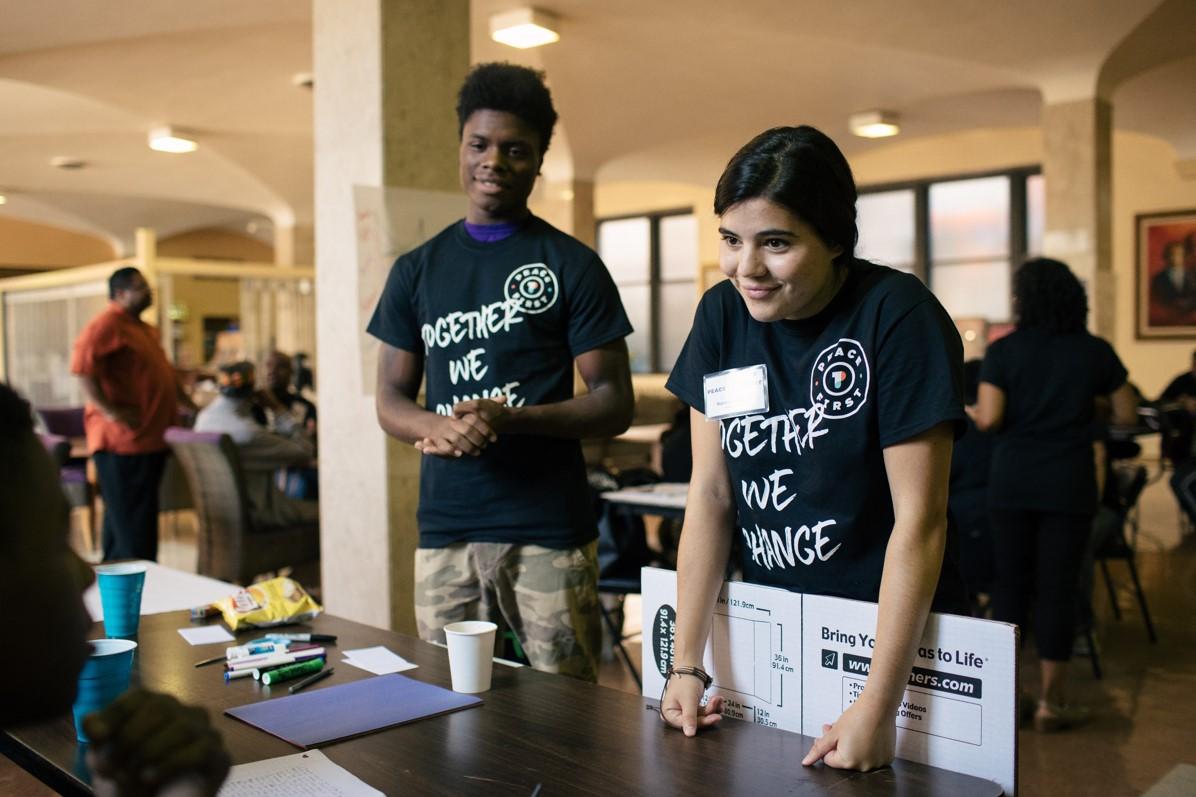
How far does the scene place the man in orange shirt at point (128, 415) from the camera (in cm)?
499

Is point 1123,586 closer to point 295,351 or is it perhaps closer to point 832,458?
point 832,458

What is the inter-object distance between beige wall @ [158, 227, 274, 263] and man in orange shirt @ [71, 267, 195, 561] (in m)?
13.3

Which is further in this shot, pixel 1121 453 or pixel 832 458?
pixel 1121 453

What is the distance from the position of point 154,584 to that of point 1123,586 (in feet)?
17.0

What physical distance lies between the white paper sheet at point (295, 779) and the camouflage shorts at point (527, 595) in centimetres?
74

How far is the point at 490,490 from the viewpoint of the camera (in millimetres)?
1956

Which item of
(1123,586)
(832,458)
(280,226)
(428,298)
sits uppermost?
(280,226)

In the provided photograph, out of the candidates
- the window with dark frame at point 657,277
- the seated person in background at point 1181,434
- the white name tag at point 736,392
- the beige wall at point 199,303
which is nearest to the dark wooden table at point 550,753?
the white name tag at point 736,392

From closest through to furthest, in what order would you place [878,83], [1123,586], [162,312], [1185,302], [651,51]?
[1123,586] < [651,51] < [878,83] < [162,312] < [1185,302]

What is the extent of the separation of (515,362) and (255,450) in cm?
306

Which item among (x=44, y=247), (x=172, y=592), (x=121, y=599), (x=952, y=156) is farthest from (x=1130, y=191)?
(x=44, y=247)

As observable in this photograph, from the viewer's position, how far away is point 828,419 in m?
1.33

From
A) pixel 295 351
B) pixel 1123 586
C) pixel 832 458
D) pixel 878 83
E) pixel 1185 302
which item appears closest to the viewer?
pixel 832 458

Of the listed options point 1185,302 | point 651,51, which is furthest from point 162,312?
point 1185,302
